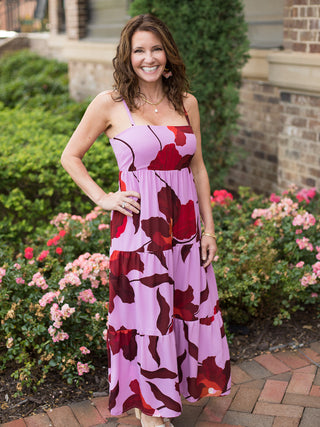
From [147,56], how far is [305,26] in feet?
8.54

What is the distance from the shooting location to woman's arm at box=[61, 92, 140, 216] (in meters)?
2.32

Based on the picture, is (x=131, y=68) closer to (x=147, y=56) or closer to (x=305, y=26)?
(x=147, y=56)

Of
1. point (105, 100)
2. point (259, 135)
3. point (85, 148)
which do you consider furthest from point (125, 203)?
point (259, 135)

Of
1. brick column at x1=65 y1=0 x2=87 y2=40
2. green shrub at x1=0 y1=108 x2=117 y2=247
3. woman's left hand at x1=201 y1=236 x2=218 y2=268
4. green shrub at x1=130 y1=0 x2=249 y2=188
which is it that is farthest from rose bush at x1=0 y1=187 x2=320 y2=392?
brick column at x1=65 y1=0 x2=87 y2=40

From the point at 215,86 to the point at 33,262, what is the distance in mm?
2584

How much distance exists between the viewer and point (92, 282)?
324 cm

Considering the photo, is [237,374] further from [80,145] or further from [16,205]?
[16,205]

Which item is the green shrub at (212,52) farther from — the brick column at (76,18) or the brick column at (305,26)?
the brick column at (76,18)

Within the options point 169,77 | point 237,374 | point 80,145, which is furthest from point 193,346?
point 169,77

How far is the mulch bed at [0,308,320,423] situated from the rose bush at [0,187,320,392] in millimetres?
68

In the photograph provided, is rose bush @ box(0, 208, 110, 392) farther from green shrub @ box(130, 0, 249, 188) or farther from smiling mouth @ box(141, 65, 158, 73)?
green shrub @ box(130, 0, 249, 188)

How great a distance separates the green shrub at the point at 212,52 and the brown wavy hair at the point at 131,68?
2552 millimetres

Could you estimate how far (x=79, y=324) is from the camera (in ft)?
10.4

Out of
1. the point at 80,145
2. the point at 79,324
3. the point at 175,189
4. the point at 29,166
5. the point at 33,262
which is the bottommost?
the point at 79,324
